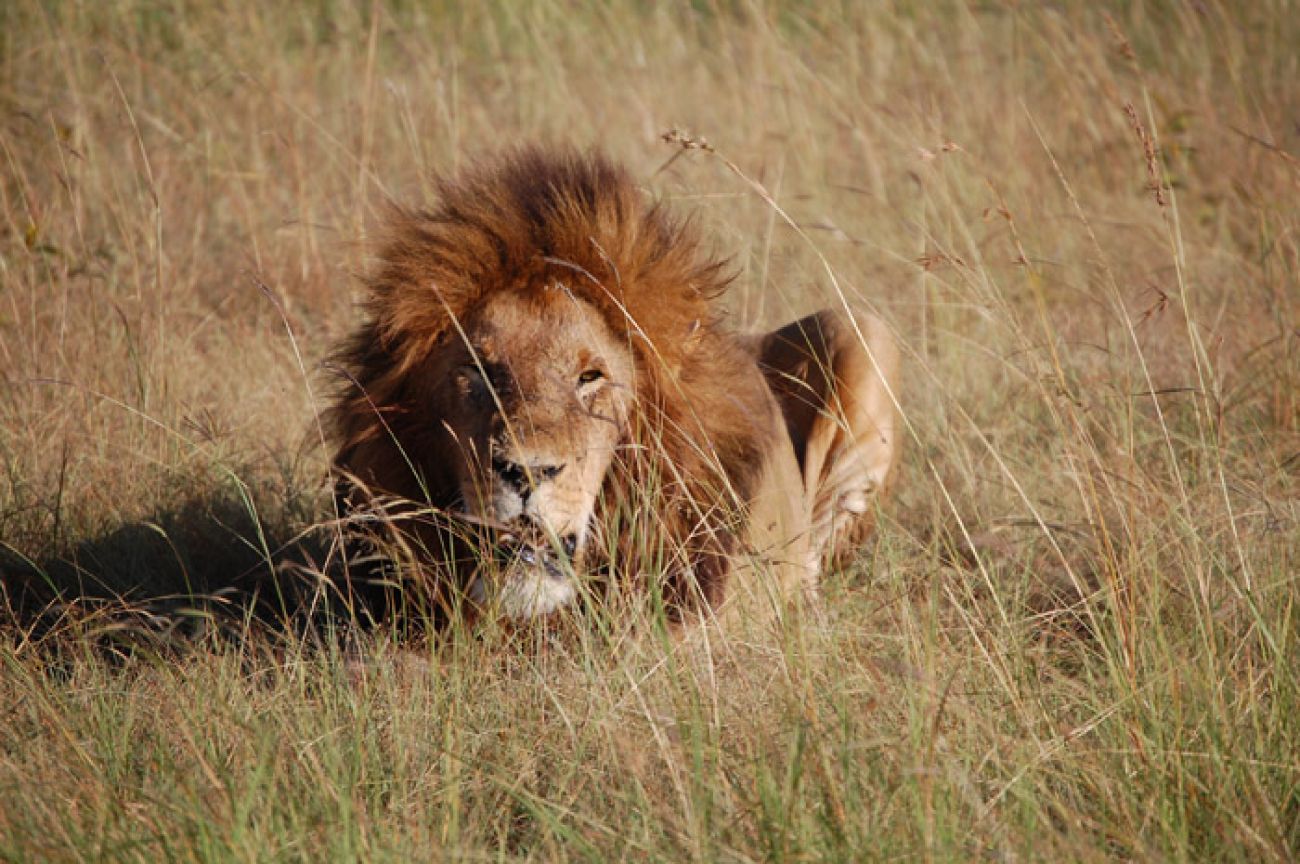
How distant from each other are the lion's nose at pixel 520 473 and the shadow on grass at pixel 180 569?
957 millimetres

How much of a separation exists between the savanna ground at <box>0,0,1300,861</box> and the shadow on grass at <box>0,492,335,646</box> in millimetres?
21

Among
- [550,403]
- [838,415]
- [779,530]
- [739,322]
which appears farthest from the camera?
[739,322]

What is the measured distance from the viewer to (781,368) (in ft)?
15.0

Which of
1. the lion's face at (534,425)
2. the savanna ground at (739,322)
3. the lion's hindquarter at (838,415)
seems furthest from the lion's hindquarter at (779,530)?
the lion's face at (534,425)

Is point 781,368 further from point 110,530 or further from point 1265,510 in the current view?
point 110,530

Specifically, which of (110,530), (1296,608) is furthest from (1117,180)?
(110,530)

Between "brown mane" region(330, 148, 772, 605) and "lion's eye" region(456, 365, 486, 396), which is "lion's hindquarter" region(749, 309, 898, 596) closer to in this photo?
"brown mane" region(330, 148, 772, 605)

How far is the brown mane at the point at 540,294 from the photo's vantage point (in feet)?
10.6

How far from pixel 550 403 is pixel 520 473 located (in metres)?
0.20

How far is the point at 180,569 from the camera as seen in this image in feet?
13.3

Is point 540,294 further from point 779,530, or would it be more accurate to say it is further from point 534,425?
point 779,530

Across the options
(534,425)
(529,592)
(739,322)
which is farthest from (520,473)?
(739,322)

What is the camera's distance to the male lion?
2.98 metres

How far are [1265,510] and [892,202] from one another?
13.3 feet
